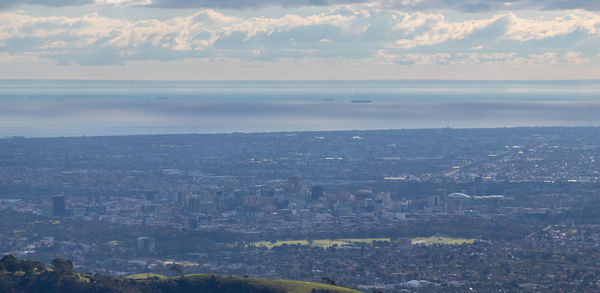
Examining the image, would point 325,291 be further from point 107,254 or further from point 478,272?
point 107,254

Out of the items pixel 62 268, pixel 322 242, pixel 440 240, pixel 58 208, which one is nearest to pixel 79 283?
pixel 62 268

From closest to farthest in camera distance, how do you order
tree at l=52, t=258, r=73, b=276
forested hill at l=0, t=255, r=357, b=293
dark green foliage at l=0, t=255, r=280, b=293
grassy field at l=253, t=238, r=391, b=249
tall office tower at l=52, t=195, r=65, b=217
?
dark green foliage at l=0, t=255, r=280, b=293
forested hill at l=0, t=255, r=357, b=293
tree at l=52, t=258, r=73, b=276
grassy field at l=253, t=238, r=391, b=249
tall office tower at l=52, t=195, r=65, b=217

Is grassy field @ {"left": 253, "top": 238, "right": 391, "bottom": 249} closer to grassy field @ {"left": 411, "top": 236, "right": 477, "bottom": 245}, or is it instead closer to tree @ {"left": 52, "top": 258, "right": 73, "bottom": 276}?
grassy field @ {"left": 411, "top": 236, "right": 477, "bottom": 245}

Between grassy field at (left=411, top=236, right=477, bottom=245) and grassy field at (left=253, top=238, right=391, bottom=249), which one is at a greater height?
grassy field at (left=411, top=236, right=477, bottom=245)

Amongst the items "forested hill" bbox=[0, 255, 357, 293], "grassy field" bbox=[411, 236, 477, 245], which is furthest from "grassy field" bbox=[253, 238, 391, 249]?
"forested hill" bbox=[0, 255, 357, 293]

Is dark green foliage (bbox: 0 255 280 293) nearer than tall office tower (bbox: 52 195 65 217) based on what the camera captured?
Yes

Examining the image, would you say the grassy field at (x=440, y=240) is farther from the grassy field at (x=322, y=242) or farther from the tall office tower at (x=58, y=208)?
the tall office tower at (x=58, y=208)

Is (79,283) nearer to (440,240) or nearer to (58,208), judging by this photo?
(440,240)

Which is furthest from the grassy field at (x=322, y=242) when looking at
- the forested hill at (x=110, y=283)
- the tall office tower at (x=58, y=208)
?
the forested hill at (x=110, y=283)
